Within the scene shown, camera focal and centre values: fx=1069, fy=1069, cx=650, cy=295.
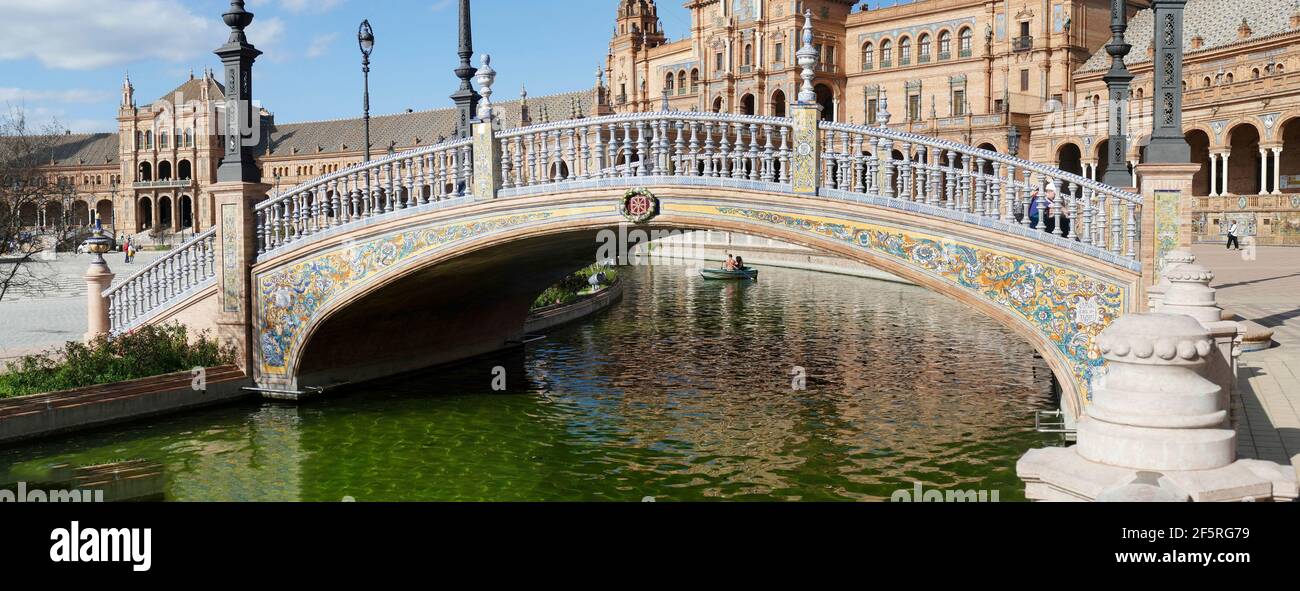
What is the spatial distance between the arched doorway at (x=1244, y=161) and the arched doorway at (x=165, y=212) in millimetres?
98461

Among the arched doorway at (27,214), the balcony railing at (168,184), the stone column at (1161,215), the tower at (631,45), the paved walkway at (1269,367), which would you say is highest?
the tower at (631,45)

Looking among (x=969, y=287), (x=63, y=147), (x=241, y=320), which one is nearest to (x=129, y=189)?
(x=63, y=147)

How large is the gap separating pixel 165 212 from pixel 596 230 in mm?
112241

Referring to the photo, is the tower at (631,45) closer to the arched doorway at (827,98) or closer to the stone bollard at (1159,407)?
the arched doorway at (827,98)

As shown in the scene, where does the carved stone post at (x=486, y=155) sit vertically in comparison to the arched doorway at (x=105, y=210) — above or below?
below

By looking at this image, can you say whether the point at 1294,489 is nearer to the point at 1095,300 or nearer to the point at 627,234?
the point at 1095,300

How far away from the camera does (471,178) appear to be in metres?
13.1

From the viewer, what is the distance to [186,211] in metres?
111

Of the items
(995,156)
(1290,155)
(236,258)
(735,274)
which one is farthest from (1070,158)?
(236,258)

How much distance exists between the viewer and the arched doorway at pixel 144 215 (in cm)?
11225

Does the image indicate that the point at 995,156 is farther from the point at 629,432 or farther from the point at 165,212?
the point at 165,212

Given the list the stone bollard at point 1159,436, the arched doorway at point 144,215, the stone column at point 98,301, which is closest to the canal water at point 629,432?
the stone column at point 98,301

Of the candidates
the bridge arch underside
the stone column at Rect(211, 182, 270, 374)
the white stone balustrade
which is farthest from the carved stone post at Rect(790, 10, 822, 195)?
the white stone balustrade
